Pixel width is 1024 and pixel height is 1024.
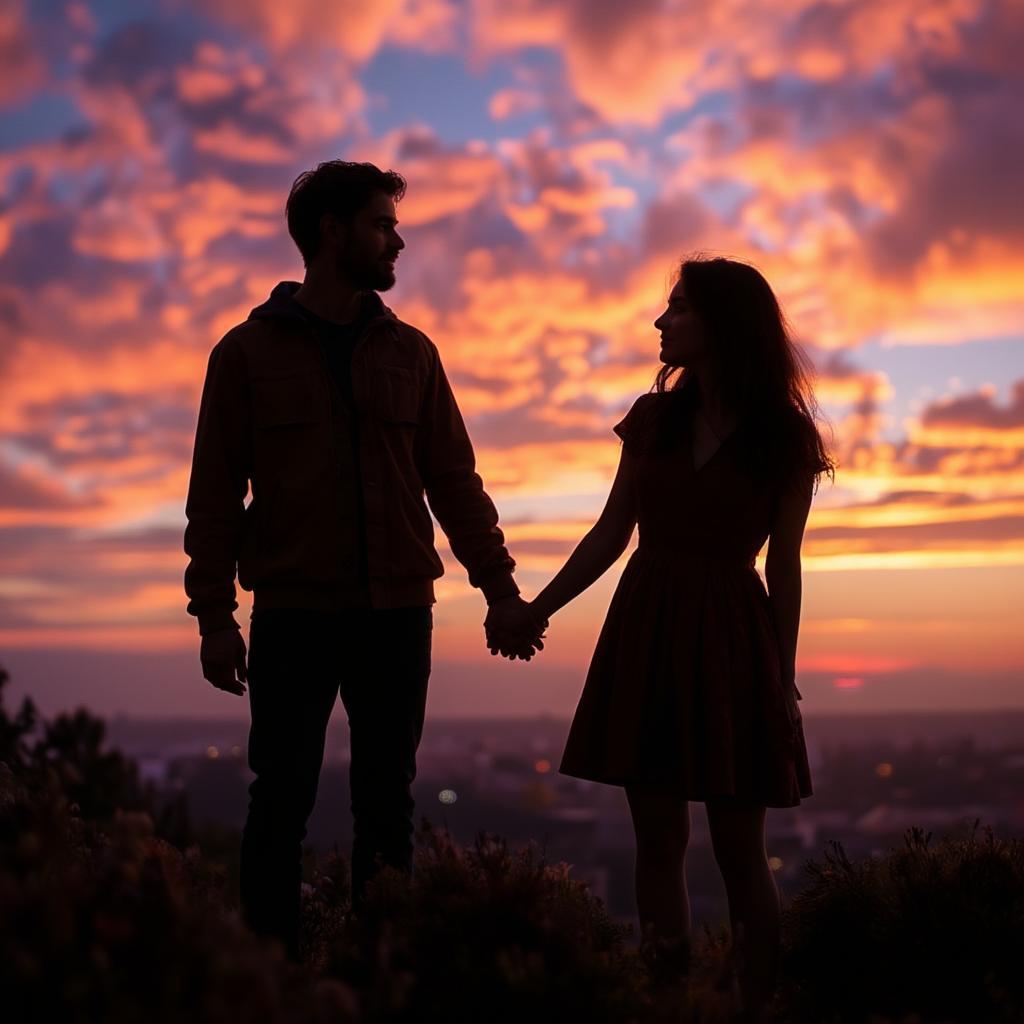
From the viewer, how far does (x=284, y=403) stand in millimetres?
5012

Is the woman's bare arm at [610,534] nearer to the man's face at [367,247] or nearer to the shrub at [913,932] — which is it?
the man's face at [367,247]

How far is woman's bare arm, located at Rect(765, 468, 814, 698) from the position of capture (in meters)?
4.64

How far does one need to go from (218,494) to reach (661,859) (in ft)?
7.39

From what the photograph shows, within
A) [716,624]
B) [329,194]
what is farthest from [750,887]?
[329,194]

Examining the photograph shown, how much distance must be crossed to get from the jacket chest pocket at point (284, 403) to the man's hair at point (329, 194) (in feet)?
2.07

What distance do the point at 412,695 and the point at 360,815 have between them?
56cm

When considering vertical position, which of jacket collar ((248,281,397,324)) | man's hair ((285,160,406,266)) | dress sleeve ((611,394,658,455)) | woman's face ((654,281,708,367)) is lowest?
dress sleeve ((611,394,658,455))

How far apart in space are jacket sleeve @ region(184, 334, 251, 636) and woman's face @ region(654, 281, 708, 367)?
67.8 inches

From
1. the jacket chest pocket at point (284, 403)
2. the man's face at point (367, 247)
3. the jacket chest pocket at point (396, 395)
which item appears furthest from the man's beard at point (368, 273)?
the jacket chest pocket at point (284, 403)

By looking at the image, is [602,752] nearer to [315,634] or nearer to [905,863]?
[315,634]

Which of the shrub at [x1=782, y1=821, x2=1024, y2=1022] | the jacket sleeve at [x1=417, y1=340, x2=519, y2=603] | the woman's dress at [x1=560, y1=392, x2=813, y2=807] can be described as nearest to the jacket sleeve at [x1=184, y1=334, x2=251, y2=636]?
the jacket sleeve at [x1=417, y1=340, x2=519, y2=603]

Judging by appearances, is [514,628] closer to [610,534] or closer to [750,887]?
[610,534]

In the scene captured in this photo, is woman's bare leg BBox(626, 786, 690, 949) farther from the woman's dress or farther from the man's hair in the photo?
the man's hair

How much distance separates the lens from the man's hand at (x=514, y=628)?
219 inches
